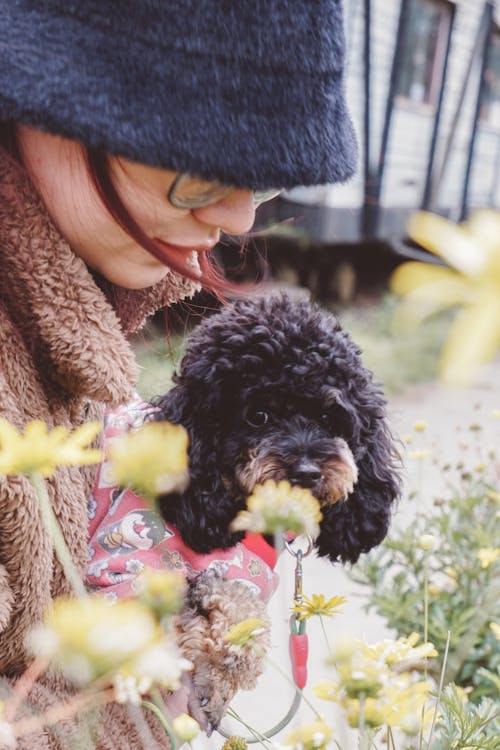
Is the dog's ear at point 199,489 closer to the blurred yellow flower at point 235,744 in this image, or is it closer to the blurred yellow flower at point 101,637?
the blurred yellow flower at point 235,744

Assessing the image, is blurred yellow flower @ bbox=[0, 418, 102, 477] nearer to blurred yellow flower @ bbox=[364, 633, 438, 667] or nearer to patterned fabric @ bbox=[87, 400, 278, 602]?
blurred yellow flower @ bbox=[364, 633, 438, 667]

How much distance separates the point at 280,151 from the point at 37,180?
34 cm

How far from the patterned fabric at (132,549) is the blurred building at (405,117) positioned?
4708mm

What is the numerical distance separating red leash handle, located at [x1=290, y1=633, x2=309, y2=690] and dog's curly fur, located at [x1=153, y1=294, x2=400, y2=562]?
1.01 ft

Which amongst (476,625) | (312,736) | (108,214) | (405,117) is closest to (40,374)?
(108,214)

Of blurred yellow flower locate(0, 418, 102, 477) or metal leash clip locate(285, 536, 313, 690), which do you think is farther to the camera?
metal leash clip locate(285, 536, 313, 690)

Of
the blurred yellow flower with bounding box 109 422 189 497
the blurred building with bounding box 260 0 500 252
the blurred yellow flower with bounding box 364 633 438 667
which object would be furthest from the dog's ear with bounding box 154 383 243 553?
the blurred building with bounding box 260 0 500 252

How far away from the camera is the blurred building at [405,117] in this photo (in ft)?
21.0

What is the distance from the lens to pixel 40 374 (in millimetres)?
1107

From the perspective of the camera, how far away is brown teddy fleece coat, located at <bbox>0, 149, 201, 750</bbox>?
0.97m

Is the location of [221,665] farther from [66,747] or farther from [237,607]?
[66,747]

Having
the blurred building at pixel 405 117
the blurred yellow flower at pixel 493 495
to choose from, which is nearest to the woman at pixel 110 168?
the blurred yellow flower at pixel 493 495

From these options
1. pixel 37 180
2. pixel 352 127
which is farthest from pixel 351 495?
pixel 37 180

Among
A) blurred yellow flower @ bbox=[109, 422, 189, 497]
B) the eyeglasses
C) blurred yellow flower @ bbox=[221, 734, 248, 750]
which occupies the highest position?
the eyeglasses
